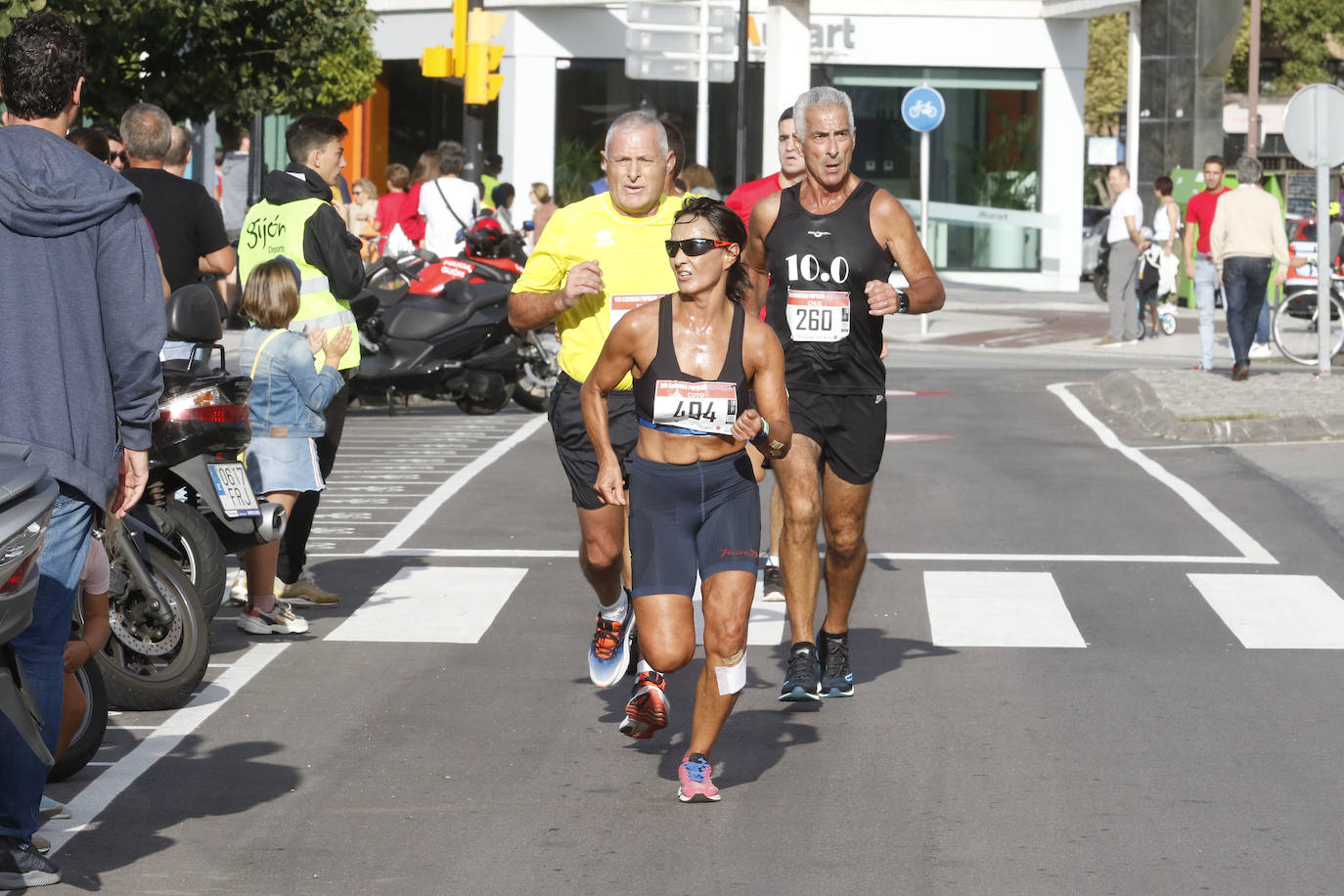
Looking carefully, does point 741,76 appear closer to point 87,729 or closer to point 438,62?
point 438,62

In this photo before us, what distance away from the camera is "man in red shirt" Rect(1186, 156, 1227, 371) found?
69.9ft

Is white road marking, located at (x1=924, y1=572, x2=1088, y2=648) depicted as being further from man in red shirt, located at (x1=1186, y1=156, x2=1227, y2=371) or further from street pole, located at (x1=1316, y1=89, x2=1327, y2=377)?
man in red shirt, located at (x1=1186, y1=156, x2=1227, y2=371)

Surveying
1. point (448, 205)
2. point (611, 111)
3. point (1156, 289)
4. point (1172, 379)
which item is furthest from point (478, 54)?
point (611, 111)

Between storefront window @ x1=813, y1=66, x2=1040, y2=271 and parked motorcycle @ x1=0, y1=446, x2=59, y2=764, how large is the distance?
33913mm

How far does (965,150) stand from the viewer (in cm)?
3894

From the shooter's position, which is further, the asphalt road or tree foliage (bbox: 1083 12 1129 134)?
tree foliage (bbox: 1083 12 1129 134)

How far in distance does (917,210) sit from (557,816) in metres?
33.0

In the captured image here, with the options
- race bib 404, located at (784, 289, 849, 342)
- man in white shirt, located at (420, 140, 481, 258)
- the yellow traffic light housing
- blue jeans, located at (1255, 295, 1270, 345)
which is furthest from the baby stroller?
race bib 404, located at (784, 289, 849, 342)

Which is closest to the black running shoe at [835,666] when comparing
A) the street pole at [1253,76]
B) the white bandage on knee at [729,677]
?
the white bandage on knee at [729,677]

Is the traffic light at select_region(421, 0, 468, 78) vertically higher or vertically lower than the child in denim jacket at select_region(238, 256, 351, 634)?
higher

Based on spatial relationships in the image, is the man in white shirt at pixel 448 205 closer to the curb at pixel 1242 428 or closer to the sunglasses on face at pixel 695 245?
the curb at pixel 1242 428

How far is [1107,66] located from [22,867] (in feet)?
223


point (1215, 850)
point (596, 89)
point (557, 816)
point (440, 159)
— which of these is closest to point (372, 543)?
point (557, 816)

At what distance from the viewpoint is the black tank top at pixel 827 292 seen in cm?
770
